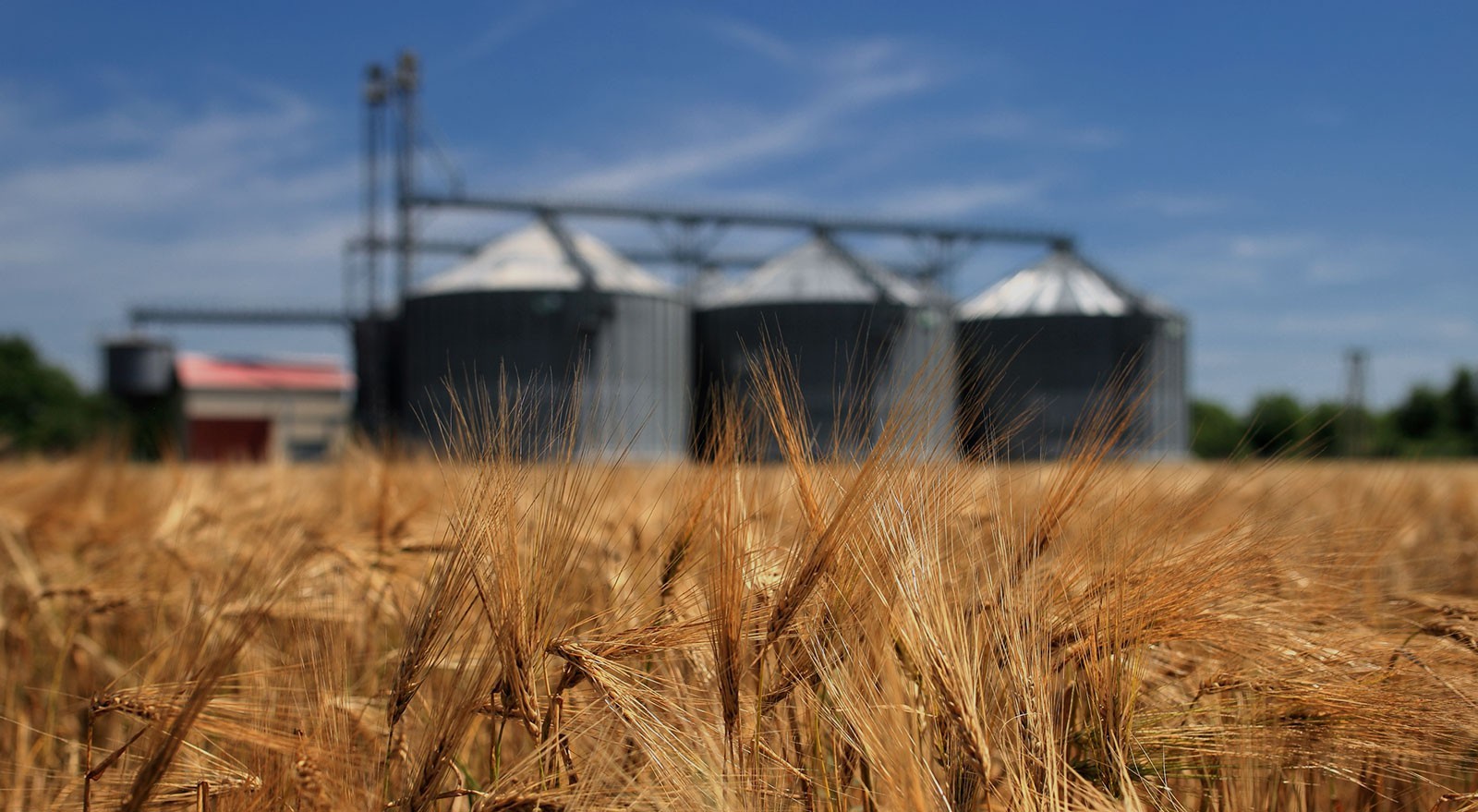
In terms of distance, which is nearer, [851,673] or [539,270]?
[851,673]

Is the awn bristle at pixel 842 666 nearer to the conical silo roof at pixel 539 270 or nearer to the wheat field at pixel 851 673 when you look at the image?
the wheat field at pixel 851 673

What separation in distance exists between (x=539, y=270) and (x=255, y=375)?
25140 millimetres

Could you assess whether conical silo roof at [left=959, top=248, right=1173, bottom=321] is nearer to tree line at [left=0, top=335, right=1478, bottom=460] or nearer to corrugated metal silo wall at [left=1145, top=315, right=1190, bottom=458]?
corrugated metal silo wall at [left=1145, top=315, right=1190, bottom=458]

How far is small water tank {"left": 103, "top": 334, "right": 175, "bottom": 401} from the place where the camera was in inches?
1460

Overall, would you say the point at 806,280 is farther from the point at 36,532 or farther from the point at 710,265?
the point at 36,532

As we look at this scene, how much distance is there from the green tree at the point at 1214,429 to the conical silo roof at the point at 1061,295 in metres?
9.09

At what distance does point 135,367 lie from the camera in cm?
3709

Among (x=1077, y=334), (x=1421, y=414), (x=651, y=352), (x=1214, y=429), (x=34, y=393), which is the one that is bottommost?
(x=1214, y=429)

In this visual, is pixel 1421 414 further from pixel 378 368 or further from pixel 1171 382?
pixel 378 368

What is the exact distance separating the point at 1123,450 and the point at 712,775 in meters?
0.98

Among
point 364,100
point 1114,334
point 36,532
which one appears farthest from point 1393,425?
point 36,532

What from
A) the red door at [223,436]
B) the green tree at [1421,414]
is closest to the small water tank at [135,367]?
the red door at [223,436]

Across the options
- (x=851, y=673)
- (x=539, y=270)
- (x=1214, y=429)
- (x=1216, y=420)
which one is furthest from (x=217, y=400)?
(x=1216, y=420)

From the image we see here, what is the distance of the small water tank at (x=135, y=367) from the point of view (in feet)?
122
